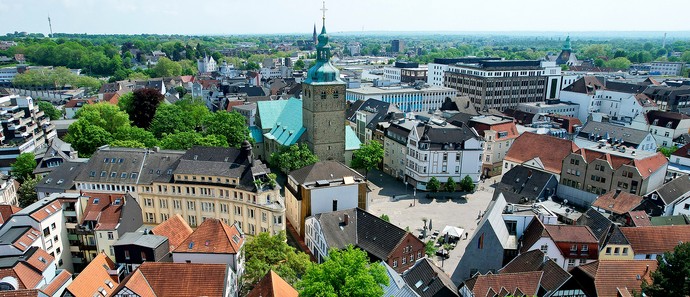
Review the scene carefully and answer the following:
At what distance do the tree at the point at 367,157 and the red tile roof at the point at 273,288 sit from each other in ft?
144

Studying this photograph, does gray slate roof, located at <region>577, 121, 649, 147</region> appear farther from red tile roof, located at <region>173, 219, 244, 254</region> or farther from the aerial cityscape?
red tile roof, located at <region>173, 219, 244, 254</region>

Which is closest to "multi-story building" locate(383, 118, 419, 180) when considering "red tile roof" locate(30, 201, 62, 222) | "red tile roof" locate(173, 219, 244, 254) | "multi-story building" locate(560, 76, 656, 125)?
"red tile roof" locate(173, 219, 244, 254)

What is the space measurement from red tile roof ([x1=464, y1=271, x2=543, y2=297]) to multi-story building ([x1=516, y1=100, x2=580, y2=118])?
285 feet

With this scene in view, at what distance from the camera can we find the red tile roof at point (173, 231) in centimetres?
4891

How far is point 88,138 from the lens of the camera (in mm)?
84812

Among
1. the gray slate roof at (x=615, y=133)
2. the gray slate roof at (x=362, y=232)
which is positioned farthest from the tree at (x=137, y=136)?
the gray slate roof at (x=615, y=133)

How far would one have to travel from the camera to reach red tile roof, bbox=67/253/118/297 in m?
40.2

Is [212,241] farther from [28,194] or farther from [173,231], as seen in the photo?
[28,194]

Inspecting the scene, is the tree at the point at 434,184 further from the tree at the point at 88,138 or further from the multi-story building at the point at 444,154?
the tree at the point at 88,138

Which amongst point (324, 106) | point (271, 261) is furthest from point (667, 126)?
point (271, 261)

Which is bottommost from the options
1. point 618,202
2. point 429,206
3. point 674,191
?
point 429,206

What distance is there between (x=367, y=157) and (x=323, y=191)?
23249 mm

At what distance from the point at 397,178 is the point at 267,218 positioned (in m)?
36.6

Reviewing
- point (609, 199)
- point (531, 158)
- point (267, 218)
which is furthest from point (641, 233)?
point (267, 218)
